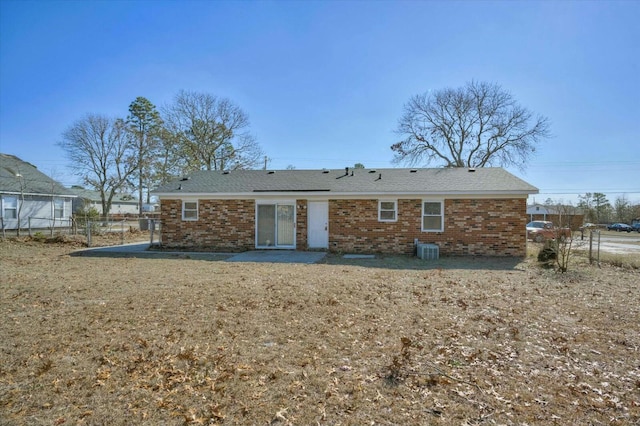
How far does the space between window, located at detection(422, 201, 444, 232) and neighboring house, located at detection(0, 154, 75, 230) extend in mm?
19670

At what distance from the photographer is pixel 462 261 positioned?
40.3 feet

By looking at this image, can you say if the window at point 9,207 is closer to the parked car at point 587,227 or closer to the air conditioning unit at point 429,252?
the air conditioning unit at point 429,252

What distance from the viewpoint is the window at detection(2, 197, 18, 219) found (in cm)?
2169

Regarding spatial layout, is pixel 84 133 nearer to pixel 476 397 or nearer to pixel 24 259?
pixel 24 259

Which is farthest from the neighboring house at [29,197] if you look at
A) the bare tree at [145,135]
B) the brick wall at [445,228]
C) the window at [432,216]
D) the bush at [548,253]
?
the bush at [548,253]

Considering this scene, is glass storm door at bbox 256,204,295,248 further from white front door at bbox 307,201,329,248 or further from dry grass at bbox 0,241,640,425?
dry grass at bbox 0,241,640,425

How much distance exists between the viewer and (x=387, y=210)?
14102 millimetres

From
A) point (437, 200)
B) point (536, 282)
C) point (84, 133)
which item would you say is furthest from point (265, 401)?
point (84, 133)

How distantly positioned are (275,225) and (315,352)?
1089 cm

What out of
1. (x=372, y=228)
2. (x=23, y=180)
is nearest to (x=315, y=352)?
(x=372, y=228)

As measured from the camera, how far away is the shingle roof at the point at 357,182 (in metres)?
13.6

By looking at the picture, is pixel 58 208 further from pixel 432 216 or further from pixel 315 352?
pixel 315 352

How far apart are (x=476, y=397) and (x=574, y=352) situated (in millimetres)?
1972

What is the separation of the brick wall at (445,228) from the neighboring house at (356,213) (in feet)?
0.11
